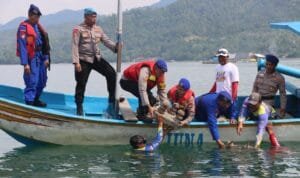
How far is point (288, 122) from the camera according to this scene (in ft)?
48.0

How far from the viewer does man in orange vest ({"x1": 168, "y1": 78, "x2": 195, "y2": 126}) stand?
13790mm

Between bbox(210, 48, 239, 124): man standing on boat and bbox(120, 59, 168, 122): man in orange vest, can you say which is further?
bbox(210, 48, 239, 124): man standing on boat

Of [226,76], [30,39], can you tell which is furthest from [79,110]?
[226,76]

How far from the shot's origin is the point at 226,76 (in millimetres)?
14492

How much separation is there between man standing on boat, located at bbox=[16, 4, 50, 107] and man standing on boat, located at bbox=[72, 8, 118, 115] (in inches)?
29.4

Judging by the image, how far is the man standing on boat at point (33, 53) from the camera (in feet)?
45.5

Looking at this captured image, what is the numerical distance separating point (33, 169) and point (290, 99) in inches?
268

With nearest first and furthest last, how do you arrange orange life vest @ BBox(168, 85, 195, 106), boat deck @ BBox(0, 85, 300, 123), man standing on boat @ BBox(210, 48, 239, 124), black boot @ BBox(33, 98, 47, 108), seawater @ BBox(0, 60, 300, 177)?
1. seawater @ BBox(0, 60, 300, 177)
2. orange life vest @ BBox(168, 85, 195, 106)
3. man standing on boat @ BBox(210, 48, 239, 124)
4. black boot @ BBox(33, 98, 47, 108)
5. boat deck @ BBox(0, 85, 300, 123)

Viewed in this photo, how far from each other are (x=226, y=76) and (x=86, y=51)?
291 centimetres

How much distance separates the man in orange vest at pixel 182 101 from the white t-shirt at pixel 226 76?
925mm

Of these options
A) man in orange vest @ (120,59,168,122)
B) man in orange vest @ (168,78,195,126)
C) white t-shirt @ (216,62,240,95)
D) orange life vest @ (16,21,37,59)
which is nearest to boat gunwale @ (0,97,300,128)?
man in orange vest @ (168,78,195,126)

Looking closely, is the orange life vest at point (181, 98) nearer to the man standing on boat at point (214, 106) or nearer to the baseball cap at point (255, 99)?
the man standing on boat at point (214, 106)

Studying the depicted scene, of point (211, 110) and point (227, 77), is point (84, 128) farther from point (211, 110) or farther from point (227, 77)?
point (227, 77)

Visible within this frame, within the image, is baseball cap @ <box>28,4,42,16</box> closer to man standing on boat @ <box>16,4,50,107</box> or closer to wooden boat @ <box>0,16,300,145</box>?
man standing on boat @ <box>16,4,50,107</box>
